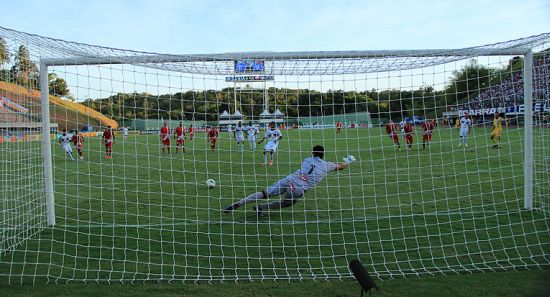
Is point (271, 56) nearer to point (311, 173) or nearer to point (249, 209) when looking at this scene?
point (311, 173)

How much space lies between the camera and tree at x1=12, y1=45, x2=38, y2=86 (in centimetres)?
591

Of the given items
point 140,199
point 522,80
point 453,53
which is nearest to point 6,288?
point 140,199

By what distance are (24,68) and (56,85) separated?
3.19 feet

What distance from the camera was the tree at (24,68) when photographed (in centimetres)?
591

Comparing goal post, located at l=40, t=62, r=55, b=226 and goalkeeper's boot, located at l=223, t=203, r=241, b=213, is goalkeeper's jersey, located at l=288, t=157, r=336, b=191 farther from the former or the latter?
goal post, located at l=40, t=62, r=55, b=226

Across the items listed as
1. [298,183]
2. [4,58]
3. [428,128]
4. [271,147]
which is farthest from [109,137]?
[428,128]

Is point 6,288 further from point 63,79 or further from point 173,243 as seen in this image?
point 63,79

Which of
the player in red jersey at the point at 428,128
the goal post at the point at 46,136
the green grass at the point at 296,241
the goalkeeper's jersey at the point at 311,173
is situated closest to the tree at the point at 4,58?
the goal post at the point at 46,136

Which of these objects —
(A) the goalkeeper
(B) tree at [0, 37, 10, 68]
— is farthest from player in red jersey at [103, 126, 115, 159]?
(A) the goalkeeper

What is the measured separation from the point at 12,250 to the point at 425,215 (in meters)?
6.31

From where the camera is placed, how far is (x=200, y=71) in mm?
6832

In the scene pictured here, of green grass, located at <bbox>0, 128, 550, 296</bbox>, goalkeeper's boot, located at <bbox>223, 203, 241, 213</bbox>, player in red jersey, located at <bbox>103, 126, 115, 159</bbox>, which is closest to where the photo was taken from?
green grass, located at <bbox>0, 128, 550, 296</bbox>

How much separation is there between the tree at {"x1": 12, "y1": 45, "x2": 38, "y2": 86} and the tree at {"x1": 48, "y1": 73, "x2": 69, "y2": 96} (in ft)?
1.09

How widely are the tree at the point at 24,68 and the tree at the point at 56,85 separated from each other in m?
0.33
